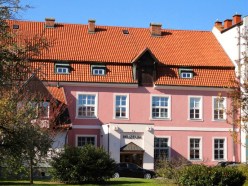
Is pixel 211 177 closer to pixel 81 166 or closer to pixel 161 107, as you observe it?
pixel 81 166

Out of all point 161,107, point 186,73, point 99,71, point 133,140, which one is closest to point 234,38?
point 186,73

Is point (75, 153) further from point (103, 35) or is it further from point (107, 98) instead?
point (103, 35)

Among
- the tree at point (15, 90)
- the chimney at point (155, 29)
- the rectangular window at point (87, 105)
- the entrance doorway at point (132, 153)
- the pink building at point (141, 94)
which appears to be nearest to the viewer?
the tree at point (15, 90)

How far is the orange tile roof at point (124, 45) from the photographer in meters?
45.5

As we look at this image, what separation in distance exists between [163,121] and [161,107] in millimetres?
1195

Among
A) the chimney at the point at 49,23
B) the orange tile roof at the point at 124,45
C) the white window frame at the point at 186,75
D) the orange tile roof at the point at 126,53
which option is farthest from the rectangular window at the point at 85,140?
the chimney at the point at 49,23

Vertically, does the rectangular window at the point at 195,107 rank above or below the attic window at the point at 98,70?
below

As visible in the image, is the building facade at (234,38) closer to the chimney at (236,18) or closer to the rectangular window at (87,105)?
the chimney at (236,18)

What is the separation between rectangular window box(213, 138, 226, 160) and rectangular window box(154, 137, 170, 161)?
4213mm

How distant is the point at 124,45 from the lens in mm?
47375

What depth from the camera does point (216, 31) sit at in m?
50.8

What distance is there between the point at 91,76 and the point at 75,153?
16446 millimetres

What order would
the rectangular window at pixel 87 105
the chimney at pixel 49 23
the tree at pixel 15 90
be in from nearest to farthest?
1. the tree at pixel 15 90
2. the rectangular window at pixel 87 105
3. the chimney at pixel 49 23

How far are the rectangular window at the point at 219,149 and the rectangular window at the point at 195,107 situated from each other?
2557mm
